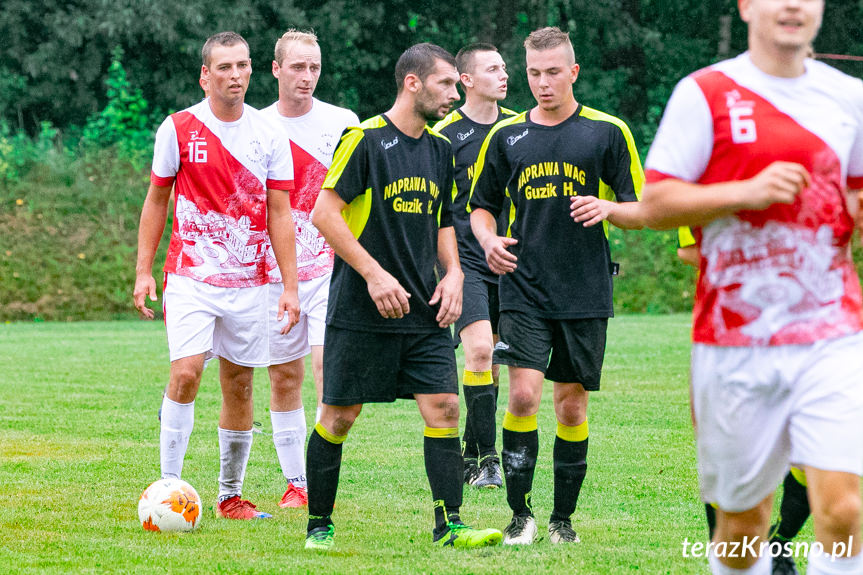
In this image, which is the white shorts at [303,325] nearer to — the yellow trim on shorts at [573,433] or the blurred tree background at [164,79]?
the yellow trim on shorts at [573,433]

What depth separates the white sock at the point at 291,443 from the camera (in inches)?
277

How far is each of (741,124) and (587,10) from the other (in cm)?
2939

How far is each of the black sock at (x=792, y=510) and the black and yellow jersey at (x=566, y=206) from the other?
4.28 feet

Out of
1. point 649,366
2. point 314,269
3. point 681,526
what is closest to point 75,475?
point 314,269

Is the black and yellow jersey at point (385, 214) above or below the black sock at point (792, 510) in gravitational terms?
above

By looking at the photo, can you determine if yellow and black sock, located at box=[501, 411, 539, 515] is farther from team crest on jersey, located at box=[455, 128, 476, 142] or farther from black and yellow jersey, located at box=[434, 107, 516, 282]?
team crest on jersey, located at box=[455, 128, 476, 142]

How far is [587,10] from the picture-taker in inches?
1259

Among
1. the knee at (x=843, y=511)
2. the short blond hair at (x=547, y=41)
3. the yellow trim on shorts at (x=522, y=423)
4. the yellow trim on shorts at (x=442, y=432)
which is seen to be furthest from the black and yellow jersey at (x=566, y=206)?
the knee at (x=843, y=511)

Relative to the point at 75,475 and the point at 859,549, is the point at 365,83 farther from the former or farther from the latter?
the point at 859,549

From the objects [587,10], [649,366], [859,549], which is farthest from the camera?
[587,10]

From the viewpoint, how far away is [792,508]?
4.79 metres

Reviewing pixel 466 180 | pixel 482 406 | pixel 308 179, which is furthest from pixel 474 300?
pixel 308 179

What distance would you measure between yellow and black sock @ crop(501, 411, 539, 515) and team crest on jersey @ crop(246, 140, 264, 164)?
1929mm

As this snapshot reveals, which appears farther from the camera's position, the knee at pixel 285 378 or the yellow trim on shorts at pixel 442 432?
the knee at pixel 285 378
